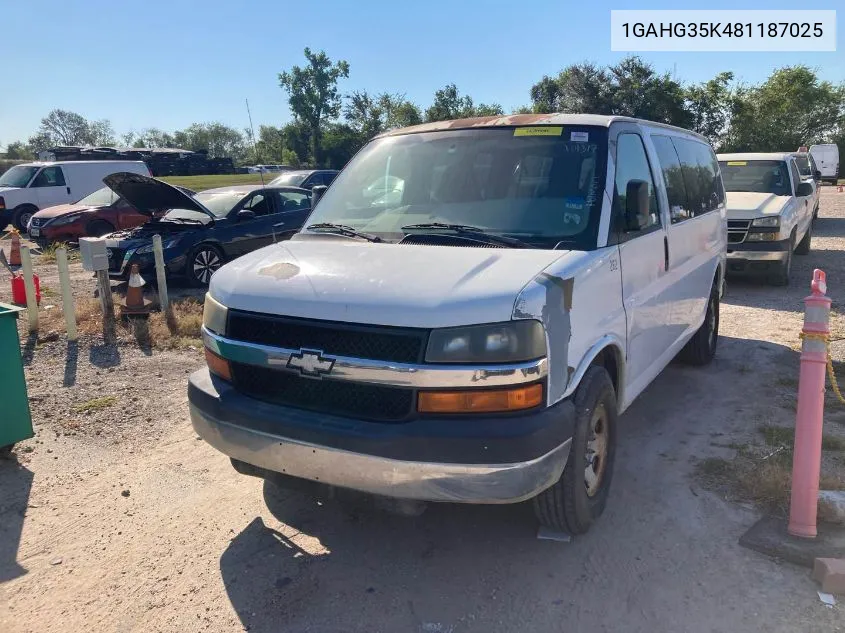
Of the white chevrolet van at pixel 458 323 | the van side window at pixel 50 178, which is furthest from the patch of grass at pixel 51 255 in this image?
the white chevrolet van at pixel 458 323

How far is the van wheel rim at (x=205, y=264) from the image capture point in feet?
34.0

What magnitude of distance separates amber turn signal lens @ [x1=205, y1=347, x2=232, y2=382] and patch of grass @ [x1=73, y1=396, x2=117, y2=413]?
250 cm

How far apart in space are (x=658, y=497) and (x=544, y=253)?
1.67 meters

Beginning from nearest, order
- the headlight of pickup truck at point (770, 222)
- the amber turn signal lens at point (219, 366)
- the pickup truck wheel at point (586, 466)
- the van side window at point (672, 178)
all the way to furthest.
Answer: the pickup truck wheel at point (586, 466) → the amber turn signal lens at point (219, 366) → the van side window at point (672, 178) → the headlight of pickup truck at point (770, 222)

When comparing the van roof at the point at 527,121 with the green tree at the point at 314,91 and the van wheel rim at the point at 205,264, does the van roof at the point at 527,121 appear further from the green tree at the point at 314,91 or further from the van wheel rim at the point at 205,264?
the green tree at the point at 314,91

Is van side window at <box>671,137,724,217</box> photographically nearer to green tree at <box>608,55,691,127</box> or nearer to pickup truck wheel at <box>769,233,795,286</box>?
pickup truck wheel at <box>769,233,795,286</box>

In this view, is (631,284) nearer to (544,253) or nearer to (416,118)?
(544,253)

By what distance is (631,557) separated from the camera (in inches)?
130

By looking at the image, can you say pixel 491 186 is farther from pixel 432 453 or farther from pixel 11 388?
pixel 11 388

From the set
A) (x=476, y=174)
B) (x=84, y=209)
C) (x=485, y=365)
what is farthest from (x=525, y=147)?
(x=84, y=209)

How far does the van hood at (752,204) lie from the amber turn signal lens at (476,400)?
8491 millimetres

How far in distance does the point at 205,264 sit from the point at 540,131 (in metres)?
7.66

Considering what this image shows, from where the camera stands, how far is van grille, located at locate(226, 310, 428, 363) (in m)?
2.79

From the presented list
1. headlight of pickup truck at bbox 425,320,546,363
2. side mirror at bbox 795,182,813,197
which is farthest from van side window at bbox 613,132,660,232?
side mirror at bbox 795,182,813,197
